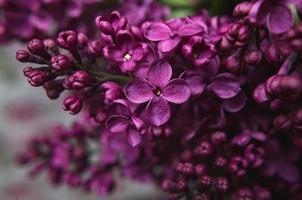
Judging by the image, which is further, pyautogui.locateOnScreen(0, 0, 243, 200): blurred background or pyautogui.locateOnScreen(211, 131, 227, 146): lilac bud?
pyautogui.locateOnScreen(0, 0, 243, 200): blurred background

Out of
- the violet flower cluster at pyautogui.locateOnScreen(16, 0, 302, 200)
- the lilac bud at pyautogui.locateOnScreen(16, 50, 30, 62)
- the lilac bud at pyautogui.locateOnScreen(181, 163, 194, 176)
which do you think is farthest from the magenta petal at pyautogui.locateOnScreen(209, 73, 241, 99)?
the lilac bud at pyautogui.locateOnScreen(16, 50, 30, 62)

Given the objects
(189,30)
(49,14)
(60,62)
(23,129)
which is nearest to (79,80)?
(60,62)

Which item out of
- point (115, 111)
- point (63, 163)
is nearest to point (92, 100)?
point (115, 111)

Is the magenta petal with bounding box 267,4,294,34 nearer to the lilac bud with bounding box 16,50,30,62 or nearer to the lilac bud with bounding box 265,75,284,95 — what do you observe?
the lilac bud with bounding box 265,75,284,95

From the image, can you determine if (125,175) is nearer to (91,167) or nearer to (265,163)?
(91,167)

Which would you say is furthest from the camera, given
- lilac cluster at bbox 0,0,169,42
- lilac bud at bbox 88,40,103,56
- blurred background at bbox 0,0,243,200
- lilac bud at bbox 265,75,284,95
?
blurred background at bbox 0,0,243,200

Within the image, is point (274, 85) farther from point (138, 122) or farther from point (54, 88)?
point (54, 88)

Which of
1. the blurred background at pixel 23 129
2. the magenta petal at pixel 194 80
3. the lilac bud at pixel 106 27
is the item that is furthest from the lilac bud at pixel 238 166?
the blurred background at pixel 23 129
